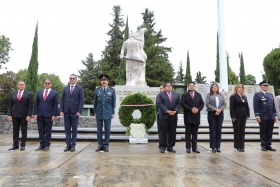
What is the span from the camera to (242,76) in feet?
87.8

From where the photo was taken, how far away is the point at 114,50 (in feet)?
98.6

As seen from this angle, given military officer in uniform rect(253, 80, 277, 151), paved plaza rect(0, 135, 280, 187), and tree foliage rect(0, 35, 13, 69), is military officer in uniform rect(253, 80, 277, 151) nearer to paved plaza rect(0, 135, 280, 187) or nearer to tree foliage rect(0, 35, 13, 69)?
paved plaza rect(0, 135, 280, 187)

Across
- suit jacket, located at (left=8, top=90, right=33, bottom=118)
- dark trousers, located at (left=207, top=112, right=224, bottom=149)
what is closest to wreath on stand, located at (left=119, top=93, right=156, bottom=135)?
dark trousers, located at (left=207, top=112, right=224, bottom=149)

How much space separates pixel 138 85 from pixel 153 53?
723 inches

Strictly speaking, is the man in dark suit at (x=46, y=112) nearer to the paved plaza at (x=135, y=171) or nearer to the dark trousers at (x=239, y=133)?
the paved plaza at (x=135, y=171)

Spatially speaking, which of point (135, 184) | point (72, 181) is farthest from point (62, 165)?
point (135, 184)

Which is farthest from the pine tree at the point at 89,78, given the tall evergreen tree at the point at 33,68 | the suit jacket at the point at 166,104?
the suit jacket at the point at 166,104

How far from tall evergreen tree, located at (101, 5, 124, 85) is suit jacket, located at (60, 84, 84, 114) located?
71.3 ft

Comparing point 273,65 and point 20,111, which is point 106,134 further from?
point 273,65

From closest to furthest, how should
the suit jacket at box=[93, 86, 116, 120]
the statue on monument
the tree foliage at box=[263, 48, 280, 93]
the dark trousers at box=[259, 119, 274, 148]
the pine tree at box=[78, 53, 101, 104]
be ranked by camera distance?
the suit jacket at box=[93, 86, 116, 120], the dark trousers at box=[259, 119, 274, 148], the statue on monument, the tree foliage at box=[263, 48, 280, 93], the pine tree at box=[78, 53, 101, 104]

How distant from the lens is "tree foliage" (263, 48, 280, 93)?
17.7m

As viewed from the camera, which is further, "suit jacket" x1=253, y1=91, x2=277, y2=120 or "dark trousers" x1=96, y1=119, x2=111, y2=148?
"suit jacket" x1=253, y1=91, x2=277, y2=120

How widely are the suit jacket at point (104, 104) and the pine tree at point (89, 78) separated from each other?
23217 mm

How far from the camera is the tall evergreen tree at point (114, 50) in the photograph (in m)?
28.4
